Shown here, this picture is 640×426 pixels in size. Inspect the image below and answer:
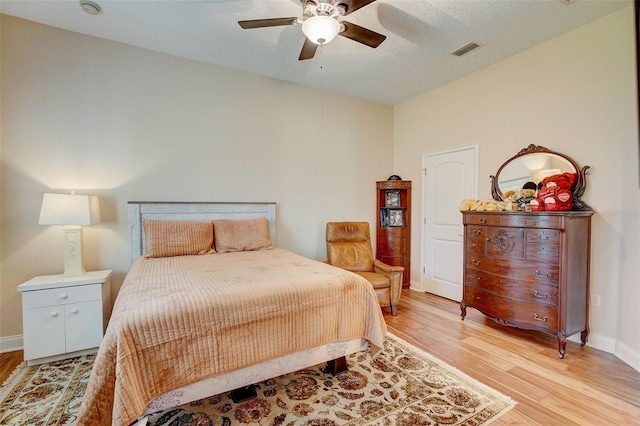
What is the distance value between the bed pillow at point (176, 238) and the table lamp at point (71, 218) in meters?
0.49

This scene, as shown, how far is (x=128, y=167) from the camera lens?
117 inches

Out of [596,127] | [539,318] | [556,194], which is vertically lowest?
[539,318]

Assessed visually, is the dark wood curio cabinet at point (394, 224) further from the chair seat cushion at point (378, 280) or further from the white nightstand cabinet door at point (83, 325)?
the white nightstand cabinet door at point (83, 325)

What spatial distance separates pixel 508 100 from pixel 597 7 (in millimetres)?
987

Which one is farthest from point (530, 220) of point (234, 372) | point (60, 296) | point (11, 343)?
point (11, 343)

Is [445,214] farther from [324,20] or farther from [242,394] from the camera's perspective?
[242,394]

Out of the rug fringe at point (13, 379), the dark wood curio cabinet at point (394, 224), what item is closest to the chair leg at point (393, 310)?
the dark wood curio cabinet at point (394, 224)

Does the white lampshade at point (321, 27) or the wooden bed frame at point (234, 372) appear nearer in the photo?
the wooden bed frame at point (234, 372)

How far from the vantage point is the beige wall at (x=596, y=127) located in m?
2.36

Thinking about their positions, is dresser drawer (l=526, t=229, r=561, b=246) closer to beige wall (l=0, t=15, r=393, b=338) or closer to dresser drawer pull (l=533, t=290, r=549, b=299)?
dresser drawer pull (l=533, t=290, r=549, b=299)

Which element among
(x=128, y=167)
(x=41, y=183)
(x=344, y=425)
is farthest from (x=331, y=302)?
(x=41, y=183)

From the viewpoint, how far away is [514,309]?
105 inches

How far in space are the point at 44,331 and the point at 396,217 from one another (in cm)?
426

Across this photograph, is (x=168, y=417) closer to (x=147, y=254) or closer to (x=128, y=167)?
(x=147, y=254)
